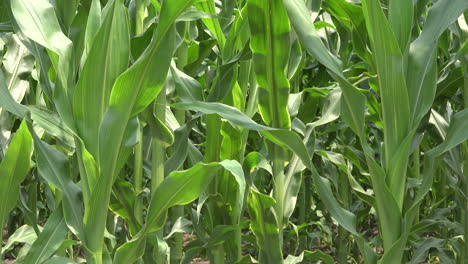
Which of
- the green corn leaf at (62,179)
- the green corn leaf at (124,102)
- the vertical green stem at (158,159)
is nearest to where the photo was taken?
the green corn leaf at (124,102)

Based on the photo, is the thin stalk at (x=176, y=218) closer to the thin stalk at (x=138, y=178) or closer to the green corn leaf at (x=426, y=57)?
the thin stalk at (x=138, y=178)

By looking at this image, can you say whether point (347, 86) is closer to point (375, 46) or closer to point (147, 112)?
point (375, 46)

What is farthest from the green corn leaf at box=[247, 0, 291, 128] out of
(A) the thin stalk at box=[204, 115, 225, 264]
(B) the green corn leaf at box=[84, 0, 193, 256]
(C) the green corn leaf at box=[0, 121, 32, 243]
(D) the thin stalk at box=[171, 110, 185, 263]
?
(C) the green corn leaf at box=[0, 121, 32, 243]

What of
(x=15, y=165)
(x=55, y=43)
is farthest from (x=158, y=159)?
(x=55, y=43)

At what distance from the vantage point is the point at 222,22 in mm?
2486

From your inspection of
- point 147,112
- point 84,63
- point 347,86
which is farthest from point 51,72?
point 347,86

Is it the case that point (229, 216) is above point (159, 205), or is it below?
below

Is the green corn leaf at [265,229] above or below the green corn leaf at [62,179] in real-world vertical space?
below

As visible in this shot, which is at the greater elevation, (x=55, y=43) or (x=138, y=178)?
(x=55, y=43)

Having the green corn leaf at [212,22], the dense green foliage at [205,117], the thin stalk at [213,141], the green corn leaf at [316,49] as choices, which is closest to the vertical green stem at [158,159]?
the dense green foliage at [205,117]

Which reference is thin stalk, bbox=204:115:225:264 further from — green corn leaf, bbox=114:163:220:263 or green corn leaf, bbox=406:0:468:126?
green corn leaf, bbox=406:0:468:126

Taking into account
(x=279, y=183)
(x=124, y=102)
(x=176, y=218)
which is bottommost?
(x=176, y=218)

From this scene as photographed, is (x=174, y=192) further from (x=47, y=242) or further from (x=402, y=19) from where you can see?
(x=402, y=19)

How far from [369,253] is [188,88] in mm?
698
